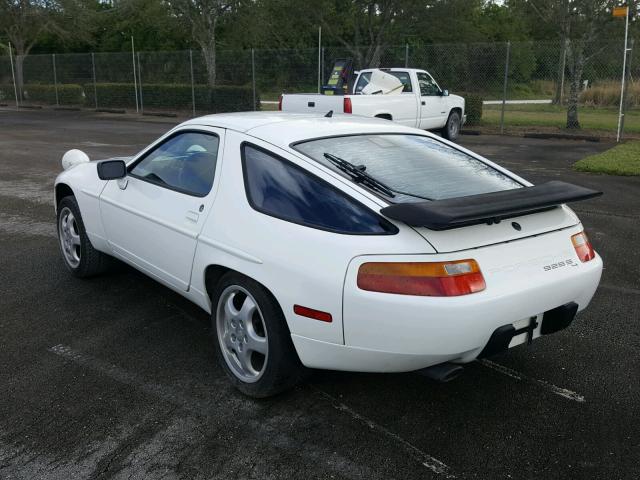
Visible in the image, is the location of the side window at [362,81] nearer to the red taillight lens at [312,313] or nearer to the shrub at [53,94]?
the red taillight lens at [312,313]

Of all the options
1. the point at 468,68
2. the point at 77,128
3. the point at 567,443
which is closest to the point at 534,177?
the point at 567,443

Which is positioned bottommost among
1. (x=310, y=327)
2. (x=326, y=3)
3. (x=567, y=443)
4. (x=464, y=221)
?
(x=567, y=443)

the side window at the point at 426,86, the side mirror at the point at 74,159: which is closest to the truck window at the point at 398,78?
the side window at the point at 426,86

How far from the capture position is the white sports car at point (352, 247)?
2902mm

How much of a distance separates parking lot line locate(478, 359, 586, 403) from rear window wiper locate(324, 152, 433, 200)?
1.20m

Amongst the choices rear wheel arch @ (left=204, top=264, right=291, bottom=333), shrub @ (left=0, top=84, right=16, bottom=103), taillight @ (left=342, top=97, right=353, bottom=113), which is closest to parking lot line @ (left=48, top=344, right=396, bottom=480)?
rear wheel arch @ (left=204, top=264, right=291, bottom=333)

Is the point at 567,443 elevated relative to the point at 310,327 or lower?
lower

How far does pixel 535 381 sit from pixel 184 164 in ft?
8.29

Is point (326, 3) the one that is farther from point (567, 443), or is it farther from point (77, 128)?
point (567, 443)

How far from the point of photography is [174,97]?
25594 mm

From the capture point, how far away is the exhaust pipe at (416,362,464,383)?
3010 millimetres

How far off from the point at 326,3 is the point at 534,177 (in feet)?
→ 59.8

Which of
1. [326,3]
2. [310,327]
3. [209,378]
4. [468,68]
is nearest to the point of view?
[310,327]

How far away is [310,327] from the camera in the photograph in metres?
3.08
